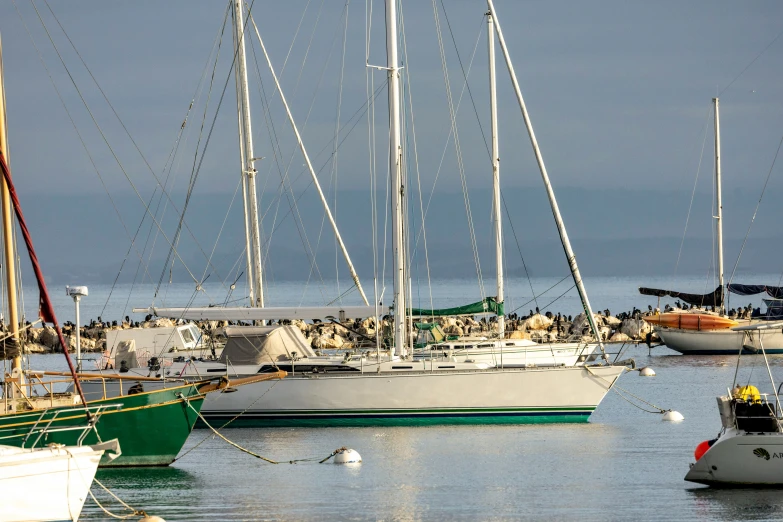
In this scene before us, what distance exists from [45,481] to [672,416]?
20191 mm

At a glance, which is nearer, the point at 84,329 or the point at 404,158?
the point at 404,158


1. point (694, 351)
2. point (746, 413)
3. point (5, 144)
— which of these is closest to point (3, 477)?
point (5, 144)

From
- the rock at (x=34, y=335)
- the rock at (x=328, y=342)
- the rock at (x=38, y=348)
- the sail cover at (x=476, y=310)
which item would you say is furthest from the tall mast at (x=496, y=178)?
the rock at (x=34, y=335)

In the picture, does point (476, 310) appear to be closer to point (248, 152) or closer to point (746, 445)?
point (248, 152)

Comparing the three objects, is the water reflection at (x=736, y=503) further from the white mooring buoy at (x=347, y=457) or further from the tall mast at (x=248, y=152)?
the tall mast at (x=248, y=152)

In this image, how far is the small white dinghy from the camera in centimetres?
2281

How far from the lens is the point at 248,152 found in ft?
132

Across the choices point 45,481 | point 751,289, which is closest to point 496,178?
point 45,481

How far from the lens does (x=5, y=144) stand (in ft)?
84.5

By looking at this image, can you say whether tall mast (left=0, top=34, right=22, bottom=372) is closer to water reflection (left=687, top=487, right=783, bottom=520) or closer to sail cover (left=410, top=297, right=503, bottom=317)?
water reflection (left=687, top=487, right=783, bottom=520)

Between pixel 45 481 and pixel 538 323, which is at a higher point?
pixel 45 481

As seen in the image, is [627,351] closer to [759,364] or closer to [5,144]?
[759,364]

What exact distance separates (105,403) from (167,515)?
430cm

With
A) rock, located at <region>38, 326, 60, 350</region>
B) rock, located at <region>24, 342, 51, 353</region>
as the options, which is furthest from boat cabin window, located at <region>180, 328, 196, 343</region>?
rock, located at <region>38, 326, 60, 350</region>
